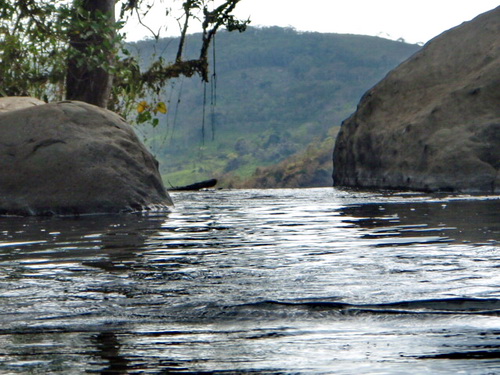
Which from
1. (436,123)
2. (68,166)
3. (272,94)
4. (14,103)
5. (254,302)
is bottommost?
(254,302)

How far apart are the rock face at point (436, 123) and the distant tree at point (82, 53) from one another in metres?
4.13

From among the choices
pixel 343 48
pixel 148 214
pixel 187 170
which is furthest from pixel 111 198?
pixel 343 48

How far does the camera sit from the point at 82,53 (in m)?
11.0

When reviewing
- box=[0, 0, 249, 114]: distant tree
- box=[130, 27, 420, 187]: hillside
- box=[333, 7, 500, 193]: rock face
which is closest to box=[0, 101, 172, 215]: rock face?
box=[0, 0, 249, 114]: distant tree

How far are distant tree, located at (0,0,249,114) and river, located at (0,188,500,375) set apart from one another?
4.73 metres

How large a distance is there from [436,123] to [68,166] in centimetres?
786

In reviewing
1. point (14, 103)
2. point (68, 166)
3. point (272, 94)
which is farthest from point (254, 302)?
point (272, 94)

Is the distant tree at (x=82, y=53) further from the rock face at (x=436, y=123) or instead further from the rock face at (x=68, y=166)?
the rock face at (x=436, y=123)

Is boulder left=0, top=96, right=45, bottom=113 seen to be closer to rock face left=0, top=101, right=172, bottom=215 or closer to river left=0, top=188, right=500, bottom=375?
rock face left=0, top=101, right=172, bottom=215

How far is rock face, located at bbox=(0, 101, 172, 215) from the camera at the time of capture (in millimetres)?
Result: 9438

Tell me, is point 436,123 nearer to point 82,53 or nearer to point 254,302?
point 82,53

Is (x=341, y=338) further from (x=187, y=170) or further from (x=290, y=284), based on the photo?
(x=187, y=170)

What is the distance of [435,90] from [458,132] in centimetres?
220

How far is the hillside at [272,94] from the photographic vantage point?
105m
